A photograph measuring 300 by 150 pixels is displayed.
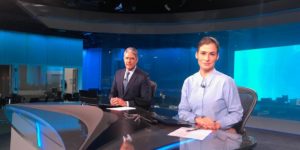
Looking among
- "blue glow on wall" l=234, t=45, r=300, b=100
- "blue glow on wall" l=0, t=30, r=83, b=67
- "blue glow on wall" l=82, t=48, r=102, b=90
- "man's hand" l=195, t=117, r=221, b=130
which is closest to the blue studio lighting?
"man's hand" l=195, t=117, r=221, b=130

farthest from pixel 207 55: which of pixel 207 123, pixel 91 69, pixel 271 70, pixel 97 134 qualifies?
pixel 91 69

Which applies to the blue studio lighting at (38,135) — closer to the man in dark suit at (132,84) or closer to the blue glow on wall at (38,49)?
the man in dark suit at (132,84)

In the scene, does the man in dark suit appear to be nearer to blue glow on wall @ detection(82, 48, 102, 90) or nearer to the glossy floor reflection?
the glossy floor reflection

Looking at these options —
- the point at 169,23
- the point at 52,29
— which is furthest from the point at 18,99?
the point at 169,23

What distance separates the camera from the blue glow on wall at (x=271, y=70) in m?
6.72

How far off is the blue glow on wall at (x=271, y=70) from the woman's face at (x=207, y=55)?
5.64 meters

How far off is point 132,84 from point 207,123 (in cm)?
128

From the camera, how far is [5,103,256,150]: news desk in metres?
1.14

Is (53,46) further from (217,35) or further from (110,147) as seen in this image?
(110,147)

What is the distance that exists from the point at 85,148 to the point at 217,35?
23.4 feet

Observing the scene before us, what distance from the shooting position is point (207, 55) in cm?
170

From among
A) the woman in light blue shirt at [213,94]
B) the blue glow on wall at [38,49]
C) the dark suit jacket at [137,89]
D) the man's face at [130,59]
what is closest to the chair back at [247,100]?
the woman in light blue shirt at [213,94]

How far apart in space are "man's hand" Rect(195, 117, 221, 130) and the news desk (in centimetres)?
13

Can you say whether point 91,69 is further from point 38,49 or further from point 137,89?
point 137,89
